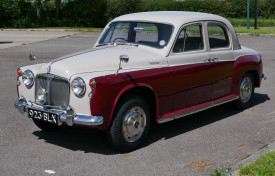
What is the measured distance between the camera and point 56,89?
216 inches

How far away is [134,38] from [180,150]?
1927mm

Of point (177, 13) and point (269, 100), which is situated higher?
point (177, 13)

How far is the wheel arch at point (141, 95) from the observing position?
17.4ft

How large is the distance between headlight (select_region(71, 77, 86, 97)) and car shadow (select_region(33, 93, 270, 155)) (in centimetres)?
91

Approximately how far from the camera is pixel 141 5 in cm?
3866

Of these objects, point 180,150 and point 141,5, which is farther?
point 141,5

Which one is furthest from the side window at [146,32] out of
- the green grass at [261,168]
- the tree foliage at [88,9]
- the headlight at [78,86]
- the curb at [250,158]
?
the tree foliage at [88,9]

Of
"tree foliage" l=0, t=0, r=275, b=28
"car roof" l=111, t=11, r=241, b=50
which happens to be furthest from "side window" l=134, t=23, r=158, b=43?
"tree foliage" l=0, t=0, r=275, b=28

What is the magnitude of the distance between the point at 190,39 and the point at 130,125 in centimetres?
178

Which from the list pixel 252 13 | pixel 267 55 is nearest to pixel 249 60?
pixel 267 55

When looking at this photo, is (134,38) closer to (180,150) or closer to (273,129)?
(180,150)

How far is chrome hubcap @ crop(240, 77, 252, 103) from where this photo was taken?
7578 mm

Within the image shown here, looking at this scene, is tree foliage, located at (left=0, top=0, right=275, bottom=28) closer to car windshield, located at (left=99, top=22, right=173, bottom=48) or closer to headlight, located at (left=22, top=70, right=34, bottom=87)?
car windshield, located at (left=99, top=22, right=173, bottom=48)

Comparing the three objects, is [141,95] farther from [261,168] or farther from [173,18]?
[261,168]
